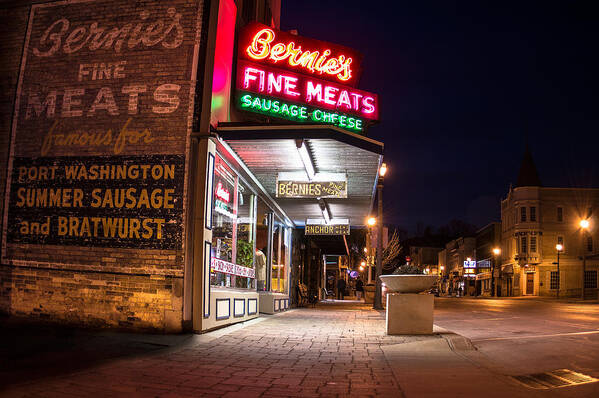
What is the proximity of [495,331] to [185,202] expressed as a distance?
22.5ft

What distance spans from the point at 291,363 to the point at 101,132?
19.2ft

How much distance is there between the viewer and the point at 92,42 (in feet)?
33.4

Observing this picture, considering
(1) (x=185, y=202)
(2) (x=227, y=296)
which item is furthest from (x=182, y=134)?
(2) (x=227, y=296)

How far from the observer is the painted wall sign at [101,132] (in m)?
9.35

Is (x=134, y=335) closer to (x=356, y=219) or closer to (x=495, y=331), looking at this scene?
(x=495, y=331)

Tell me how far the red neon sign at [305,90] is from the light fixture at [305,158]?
1.69 metres

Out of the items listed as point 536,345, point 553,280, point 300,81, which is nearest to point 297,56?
point 300,81

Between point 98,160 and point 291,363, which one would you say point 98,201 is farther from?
point 291,363

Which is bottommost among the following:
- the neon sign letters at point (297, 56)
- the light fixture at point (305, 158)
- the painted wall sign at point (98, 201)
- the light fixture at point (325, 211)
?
the painted wall sign at point (98, 201)

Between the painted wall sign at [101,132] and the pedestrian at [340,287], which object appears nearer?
the painted wall sign at [101,132]

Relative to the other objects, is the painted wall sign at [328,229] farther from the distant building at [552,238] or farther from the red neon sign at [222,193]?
the distant building at [552,238]

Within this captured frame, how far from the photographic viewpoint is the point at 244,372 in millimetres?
5875

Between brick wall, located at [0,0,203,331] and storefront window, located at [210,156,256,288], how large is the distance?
4.56ft

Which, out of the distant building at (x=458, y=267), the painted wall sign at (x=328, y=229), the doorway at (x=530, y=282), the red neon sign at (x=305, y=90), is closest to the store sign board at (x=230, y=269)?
the red neon sign at (x=305, y=90)
